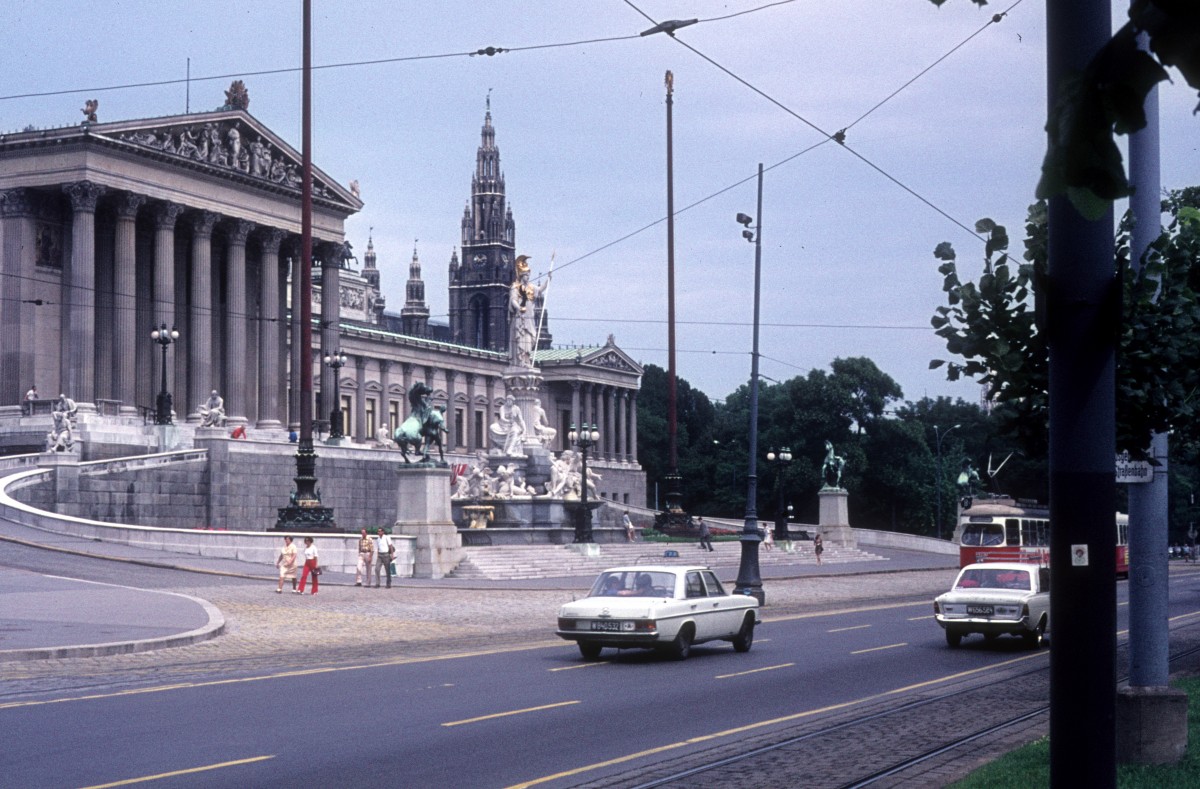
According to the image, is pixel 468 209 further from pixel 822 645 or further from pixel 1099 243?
pixel 1099 243

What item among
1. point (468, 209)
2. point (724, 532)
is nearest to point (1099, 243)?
point (724, 532)

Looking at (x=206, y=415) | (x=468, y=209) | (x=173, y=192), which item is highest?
(x=468, y=209)

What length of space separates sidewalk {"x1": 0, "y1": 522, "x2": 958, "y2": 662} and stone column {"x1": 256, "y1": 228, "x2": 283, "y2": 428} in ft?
120

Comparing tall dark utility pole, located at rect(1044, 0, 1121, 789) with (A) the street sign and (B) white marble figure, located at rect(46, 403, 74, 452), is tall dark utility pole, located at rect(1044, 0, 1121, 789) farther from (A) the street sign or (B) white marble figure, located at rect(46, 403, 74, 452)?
(B) white marble figure, located at rect(46, 403, 74, 452)

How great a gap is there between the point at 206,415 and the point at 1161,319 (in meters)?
64.9

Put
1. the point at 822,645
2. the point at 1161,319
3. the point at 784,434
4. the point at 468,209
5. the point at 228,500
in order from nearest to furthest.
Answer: the point at 1161,319 → the point at 822,645 → the point at 228,500 → the point at 784,434 → the point at 468,209

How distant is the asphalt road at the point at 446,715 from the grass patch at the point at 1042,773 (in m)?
2.88

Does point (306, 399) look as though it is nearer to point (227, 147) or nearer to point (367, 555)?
point (367, 555)

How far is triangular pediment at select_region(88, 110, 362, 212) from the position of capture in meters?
75.4

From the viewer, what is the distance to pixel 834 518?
81250 mm

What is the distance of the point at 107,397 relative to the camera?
251ft

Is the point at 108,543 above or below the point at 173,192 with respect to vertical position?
below

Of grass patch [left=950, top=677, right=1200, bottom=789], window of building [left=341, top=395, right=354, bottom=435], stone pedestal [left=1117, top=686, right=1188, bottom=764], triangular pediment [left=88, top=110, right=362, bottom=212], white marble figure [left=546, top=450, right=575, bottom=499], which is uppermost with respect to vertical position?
triangular pediment [left=88, top=110, right=362, bottom=212]

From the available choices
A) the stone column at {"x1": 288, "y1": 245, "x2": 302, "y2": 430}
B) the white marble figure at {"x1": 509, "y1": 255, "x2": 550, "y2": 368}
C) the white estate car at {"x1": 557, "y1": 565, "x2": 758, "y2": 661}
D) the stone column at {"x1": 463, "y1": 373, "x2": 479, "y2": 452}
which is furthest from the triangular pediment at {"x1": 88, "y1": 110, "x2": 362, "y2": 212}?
the white estate car at {"x1": 557, "y1": 565, "x2": 758, "y2": 661}
